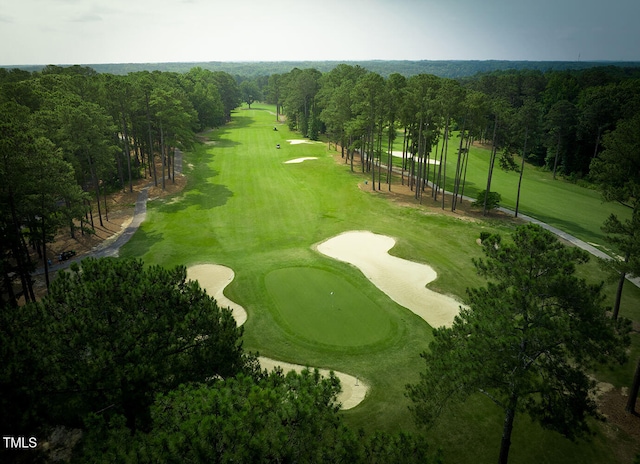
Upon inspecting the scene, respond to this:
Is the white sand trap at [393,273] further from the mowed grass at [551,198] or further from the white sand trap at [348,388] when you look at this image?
the mowed grass at [551,198]

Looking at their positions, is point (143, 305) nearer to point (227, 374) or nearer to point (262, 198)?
point (227, 374)

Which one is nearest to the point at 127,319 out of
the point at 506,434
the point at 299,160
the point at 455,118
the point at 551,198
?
the point at 506,434

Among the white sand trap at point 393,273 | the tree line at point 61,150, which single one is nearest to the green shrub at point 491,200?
the white sand trap at point 393,273

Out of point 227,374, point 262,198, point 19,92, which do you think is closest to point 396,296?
point 227,374

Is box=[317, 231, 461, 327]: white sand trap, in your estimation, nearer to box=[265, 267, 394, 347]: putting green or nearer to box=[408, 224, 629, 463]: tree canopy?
box=[265, 267, 394, 347]: putting green

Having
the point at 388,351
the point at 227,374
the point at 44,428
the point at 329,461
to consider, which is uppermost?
the point at 329,461

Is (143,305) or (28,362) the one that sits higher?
(143,305)
